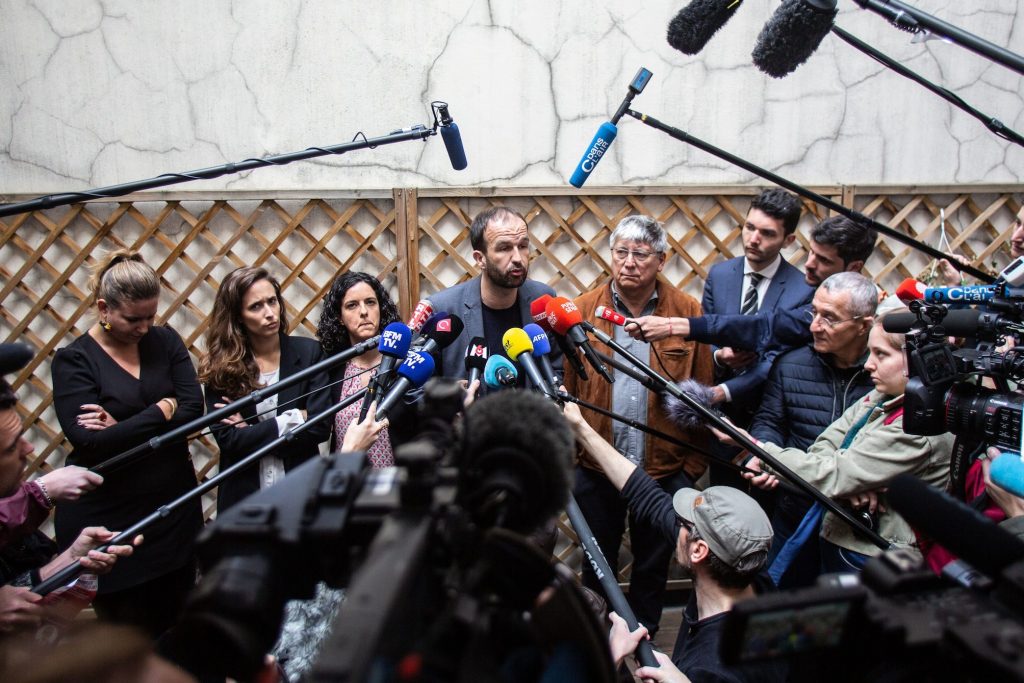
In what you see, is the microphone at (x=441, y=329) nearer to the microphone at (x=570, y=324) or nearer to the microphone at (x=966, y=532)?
the microphone at (x=570, y=324)

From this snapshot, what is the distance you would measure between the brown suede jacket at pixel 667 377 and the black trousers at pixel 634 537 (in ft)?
0.15

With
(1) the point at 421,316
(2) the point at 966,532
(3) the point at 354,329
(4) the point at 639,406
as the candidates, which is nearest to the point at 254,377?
(3) the point at 354,329

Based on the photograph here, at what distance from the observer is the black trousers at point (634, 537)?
1.70 meters

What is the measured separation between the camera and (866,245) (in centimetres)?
173

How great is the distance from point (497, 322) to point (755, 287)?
0.74 metres

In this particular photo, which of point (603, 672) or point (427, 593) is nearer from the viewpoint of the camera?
point (427, 593)

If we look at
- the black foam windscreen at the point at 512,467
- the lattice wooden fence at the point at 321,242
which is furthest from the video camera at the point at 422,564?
the lattice wooden fence at the point at 321,242

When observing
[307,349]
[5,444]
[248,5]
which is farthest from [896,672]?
[248,5]

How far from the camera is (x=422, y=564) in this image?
14.0 inches

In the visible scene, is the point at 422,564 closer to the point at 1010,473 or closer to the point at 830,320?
the point at 1010,473

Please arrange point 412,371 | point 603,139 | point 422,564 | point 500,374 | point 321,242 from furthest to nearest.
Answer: point 321,242, point 603,139, point 500,374, point 412,371, point 422,564

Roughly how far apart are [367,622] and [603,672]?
0.85ft

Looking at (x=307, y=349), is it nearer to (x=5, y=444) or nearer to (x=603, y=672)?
(x=5, y=444)

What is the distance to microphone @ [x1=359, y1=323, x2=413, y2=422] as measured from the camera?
3.62ft
